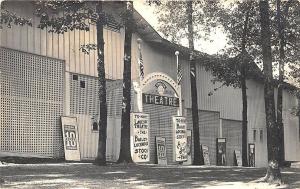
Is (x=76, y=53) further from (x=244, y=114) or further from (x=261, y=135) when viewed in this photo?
(x=261, y=135)

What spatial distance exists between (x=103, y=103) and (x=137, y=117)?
4.22 m

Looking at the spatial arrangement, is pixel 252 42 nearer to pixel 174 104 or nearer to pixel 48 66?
pixel 174 104

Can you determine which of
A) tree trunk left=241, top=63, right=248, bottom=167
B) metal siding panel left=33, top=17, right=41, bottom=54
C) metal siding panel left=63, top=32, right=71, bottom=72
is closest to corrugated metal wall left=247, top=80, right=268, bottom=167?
tree trunk left=241, top=63, right=248, bottom=167

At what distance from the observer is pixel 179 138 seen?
28031 millimetres

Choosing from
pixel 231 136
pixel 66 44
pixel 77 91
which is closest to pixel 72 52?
pixel 66 44

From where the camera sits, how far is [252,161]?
38125 millimetres

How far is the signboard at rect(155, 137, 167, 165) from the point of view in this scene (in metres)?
29.3

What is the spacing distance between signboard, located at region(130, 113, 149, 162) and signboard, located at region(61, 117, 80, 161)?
9.08 feet

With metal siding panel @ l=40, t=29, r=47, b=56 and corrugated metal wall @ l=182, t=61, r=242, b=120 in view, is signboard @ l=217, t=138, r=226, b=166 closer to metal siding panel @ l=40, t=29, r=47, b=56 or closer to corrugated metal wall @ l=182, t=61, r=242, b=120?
corrugated metal wall @ l=182, t=61, r=242, b=120

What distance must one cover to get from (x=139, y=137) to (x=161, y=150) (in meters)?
5.36

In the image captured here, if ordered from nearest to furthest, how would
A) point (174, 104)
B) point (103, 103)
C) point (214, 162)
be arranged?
point (103, 103), point (174, 104), point (214, 162)

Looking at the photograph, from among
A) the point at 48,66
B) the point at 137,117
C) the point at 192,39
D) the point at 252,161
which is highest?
the point at 192,39

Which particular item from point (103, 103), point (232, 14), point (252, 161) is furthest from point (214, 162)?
point (103, 103)

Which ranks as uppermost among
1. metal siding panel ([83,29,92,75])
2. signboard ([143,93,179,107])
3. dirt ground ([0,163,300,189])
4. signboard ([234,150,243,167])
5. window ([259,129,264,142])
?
metal siding panel ([83,29,92,75])
